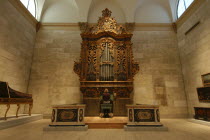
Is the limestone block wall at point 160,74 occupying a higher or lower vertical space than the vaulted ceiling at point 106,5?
lower

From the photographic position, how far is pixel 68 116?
405cm

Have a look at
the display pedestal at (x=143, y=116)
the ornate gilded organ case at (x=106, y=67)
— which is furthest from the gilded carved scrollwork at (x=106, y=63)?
the display pedestal at (x=143, y=116)

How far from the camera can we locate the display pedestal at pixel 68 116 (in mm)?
3956

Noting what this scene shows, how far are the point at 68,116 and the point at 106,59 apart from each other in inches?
131

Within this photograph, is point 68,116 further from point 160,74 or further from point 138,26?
point 138,26

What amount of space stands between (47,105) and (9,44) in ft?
11.1

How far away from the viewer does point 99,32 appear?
6656 mm

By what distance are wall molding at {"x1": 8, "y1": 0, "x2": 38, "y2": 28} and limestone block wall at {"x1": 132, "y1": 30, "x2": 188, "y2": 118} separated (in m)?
5.94

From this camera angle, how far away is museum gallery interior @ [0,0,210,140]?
5516 mm

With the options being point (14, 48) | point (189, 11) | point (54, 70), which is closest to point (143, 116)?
point (54, 70)

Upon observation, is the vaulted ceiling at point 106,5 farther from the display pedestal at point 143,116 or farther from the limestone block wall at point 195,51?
the display pedestal at point 143,116

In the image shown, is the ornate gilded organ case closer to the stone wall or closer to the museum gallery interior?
the museum gallery interior

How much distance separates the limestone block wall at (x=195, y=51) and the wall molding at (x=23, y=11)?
8.47 metres

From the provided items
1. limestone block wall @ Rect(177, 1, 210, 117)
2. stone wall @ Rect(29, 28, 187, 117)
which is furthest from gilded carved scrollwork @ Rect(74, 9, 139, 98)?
limestone block wall @ Rect(177, 1, 210, 117)
